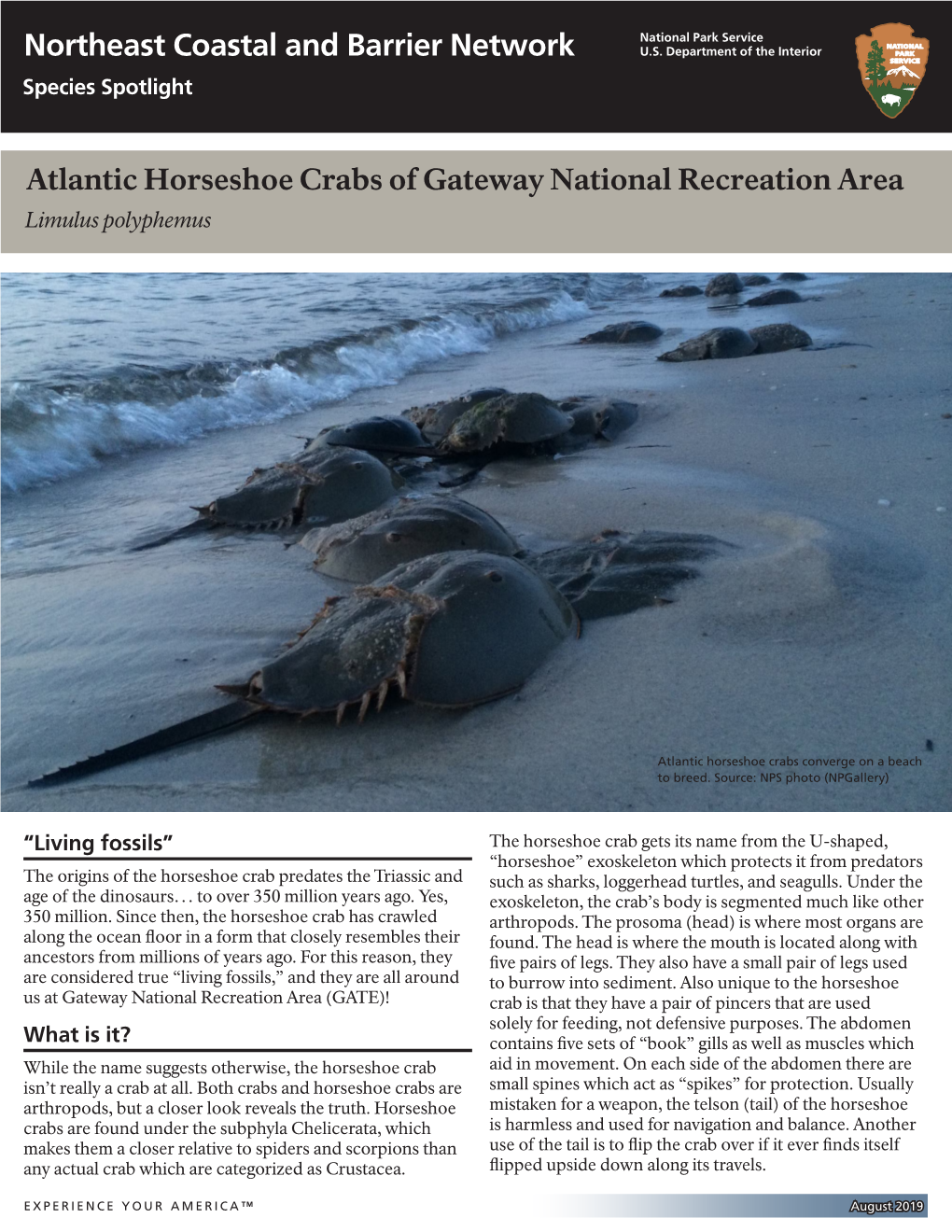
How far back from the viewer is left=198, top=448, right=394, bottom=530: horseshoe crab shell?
4246 mm

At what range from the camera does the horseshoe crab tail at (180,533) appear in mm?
4191

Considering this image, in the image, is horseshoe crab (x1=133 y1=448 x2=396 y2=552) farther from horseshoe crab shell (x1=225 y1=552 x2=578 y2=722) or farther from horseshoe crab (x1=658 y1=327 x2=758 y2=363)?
horseshoe crab (x1=658 y1=327 x2=758 y2=363)

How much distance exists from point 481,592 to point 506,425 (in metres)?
2.83

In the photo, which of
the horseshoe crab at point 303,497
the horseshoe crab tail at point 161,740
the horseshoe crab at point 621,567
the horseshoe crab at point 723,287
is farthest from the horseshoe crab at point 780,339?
the horseshoe crab tail at point 161,740

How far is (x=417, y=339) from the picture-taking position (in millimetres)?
9422

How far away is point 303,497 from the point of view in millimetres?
4254

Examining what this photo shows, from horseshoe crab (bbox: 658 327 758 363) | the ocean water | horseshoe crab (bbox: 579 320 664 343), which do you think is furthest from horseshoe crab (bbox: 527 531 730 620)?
horseshoe crab (bbox: 579 320 664 343)

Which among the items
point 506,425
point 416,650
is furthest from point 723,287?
point 416,650

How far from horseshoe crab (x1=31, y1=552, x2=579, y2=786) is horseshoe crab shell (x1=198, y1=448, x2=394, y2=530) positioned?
1.64 m

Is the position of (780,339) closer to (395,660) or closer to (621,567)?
(621,567)

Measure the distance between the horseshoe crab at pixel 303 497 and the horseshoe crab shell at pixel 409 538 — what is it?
581 millimetres

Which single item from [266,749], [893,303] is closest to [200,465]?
[266,749]
